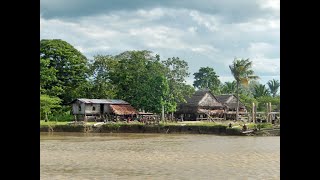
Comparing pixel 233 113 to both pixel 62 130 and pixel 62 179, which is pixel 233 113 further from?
pixel 62 179

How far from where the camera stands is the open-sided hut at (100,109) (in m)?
25.6

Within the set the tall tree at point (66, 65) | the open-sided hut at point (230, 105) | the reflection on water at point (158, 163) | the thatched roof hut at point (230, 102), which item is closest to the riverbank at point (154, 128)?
the tall tree at point (66, 65)

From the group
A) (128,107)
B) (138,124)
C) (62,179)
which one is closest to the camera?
(62,179)

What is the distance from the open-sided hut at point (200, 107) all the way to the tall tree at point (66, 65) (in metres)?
7.10

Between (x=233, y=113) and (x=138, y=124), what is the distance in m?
10.3

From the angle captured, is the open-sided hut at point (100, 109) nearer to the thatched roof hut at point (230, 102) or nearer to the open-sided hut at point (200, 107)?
the open-sided hut at point (200, 107)

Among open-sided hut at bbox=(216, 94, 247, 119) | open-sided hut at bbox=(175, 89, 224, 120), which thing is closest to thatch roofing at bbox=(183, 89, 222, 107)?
open-sided hut at bbox=(175, 89, 224, 120)

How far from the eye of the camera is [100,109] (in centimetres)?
2688

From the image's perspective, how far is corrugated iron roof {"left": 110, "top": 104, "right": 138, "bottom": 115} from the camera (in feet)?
86.2

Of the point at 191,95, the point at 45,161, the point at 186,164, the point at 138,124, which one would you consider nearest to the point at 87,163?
the point at 45,161

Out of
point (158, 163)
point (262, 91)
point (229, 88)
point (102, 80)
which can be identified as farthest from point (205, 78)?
point (158, 163)

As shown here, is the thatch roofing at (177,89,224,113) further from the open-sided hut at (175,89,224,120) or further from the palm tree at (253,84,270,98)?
the palm tree at (253,84,270,98)

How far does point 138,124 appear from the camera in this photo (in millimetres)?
23812
